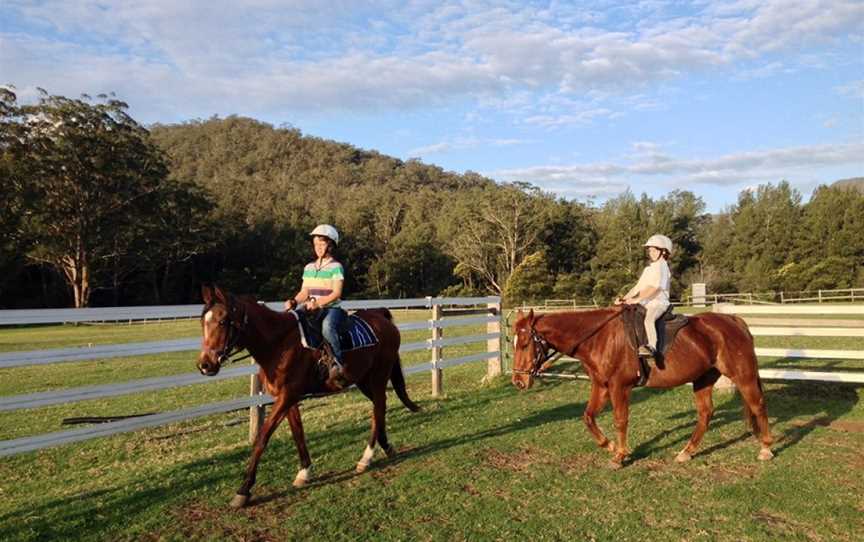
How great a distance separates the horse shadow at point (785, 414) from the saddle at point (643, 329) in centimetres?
126

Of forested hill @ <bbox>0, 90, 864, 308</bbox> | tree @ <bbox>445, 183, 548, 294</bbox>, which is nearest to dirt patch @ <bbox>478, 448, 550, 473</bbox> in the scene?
forested hill @ <bbox>0, 90, 864, 308</bbox>

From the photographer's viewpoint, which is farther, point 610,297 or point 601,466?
point 610,297

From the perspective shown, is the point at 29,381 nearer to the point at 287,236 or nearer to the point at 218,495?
the point at 218,495

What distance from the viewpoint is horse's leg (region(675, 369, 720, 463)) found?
6918mm

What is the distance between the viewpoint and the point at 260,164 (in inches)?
5595

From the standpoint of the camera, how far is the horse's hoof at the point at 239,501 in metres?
5.39

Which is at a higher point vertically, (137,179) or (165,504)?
(137,179)

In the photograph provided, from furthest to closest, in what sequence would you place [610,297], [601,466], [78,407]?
[610,297], [78,407], [601,466]

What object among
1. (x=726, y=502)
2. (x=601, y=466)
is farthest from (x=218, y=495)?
(x=726, y=502)

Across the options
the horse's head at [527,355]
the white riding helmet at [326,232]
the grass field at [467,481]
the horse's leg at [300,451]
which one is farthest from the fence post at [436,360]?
the horse's leg at [300,451]

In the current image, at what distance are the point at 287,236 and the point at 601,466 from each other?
6790cm

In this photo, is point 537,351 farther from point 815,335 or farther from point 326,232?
point 815,335

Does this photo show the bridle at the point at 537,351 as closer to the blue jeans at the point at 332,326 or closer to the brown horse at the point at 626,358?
the brown horse at the point at 626,358

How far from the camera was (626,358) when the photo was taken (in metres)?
6.96
